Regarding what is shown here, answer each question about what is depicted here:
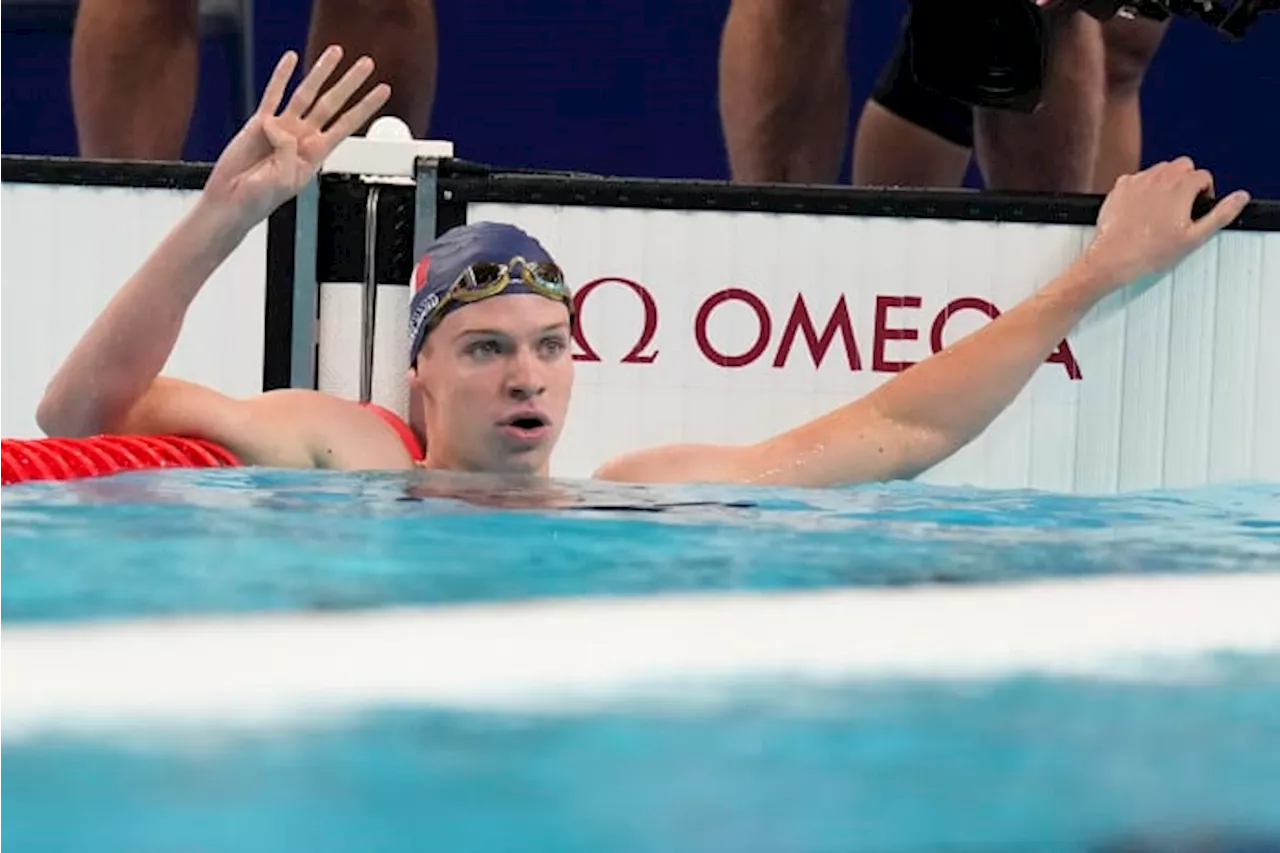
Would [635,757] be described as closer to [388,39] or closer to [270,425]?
[270,425]

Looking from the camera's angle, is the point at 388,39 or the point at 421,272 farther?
the point at 388,39

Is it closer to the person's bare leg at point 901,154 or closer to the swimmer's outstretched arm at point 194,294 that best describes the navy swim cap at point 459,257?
the swimmer's outstretched arm at point 194,294

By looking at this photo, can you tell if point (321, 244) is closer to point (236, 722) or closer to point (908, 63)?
point (908, 63)

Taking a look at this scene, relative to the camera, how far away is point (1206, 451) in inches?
122

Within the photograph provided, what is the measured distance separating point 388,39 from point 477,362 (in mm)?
807

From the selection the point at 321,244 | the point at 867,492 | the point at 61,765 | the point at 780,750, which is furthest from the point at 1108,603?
the point at 321,244

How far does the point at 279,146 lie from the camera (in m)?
2.57

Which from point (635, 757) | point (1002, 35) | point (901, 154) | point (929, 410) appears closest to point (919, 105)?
point (901, 154)

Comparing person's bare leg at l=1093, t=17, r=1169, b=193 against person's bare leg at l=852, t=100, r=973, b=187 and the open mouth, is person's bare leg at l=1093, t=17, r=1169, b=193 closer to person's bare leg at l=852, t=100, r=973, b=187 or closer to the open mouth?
person's bare leg at l=852, t=100, r=973, b=187

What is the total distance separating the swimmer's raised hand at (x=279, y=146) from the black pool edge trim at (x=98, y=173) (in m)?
0.54

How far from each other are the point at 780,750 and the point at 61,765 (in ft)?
1.46

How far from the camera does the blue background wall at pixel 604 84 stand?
4.88 metres

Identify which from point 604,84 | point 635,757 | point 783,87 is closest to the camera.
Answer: point 635,757

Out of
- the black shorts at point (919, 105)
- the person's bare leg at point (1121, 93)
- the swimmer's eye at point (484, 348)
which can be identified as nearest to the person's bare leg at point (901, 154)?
the black shorts at point (919, 105)
